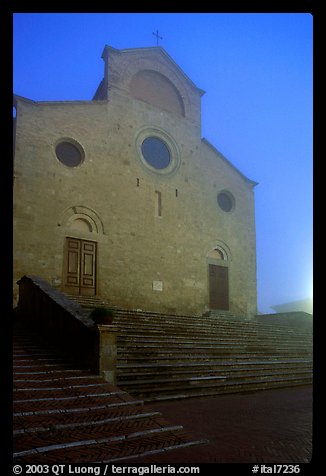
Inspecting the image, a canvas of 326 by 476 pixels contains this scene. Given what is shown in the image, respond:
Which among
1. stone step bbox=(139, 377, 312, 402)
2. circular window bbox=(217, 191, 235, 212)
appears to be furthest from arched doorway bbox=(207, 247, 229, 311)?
stone step bbox=(139, 377, 312, 402)

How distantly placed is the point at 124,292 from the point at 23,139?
7.19 meters

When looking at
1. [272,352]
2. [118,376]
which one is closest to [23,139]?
[118,376]

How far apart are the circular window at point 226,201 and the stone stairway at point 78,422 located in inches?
593

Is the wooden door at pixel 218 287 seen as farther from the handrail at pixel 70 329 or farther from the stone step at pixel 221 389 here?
the handrail at pixel 70 329

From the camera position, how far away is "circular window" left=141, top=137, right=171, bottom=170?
1872 centimetres

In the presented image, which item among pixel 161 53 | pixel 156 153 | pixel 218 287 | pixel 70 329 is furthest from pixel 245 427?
pixel 161 53

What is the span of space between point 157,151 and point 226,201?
4.88m

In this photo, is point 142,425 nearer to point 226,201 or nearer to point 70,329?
point 70,329

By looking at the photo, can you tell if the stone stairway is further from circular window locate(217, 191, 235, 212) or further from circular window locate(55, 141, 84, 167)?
circular window locate(217, 191, 235, 212)

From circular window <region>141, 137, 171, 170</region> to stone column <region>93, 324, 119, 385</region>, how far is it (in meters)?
12.4

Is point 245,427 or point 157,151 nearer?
point 245,427

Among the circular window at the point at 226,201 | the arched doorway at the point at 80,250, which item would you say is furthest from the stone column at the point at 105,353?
the circular window at the point at 226,201

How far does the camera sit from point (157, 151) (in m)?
19.1

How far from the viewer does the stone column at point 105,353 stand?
283 inches
